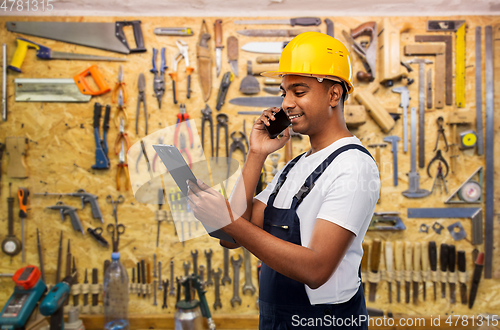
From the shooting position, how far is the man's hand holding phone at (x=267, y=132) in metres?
1.25

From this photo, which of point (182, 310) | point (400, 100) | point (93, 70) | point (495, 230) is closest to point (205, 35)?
point (93, 70)

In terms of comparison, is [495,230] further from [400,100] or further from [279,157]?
[279,157]

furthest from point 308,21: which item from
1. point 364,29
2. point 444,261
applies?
point 444,261

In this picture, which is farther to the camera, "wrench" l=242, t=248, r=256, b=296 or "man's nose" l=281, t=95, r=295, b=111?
"wrench" l=242, t=248, r=256, b=296

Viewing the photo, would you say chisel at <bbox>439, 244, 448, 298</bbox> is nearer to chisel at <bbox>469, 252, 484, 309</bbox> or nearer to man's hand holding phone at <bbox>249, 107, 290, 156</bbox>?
chisel at <bbox>469, 252, 484, 309</bbox>

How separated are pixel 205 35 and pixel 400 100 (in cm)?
181

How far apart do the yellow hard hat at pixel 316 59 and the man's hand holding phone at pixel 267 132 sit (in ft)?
0.61

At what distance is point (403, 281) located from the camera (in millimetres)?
2787

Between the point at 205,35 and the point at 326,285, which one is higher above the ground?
the point at 205,35

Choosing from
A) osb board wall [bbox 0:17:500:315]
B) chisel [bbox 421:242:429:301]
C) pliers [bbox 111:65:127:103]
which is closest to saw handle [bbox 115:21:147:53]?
osb board wall [bbox 0:17:500:315]

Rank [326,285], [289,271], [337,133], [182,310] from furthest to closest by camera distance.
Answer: [182,310]
[337,133]
[326,285]
[289,271]

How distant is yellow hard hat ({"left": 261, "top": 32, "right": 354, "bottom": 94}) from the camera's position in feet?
3.49

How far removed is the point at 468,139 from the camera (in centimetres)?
270

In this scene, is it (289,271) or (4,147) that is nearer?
(289,271)
